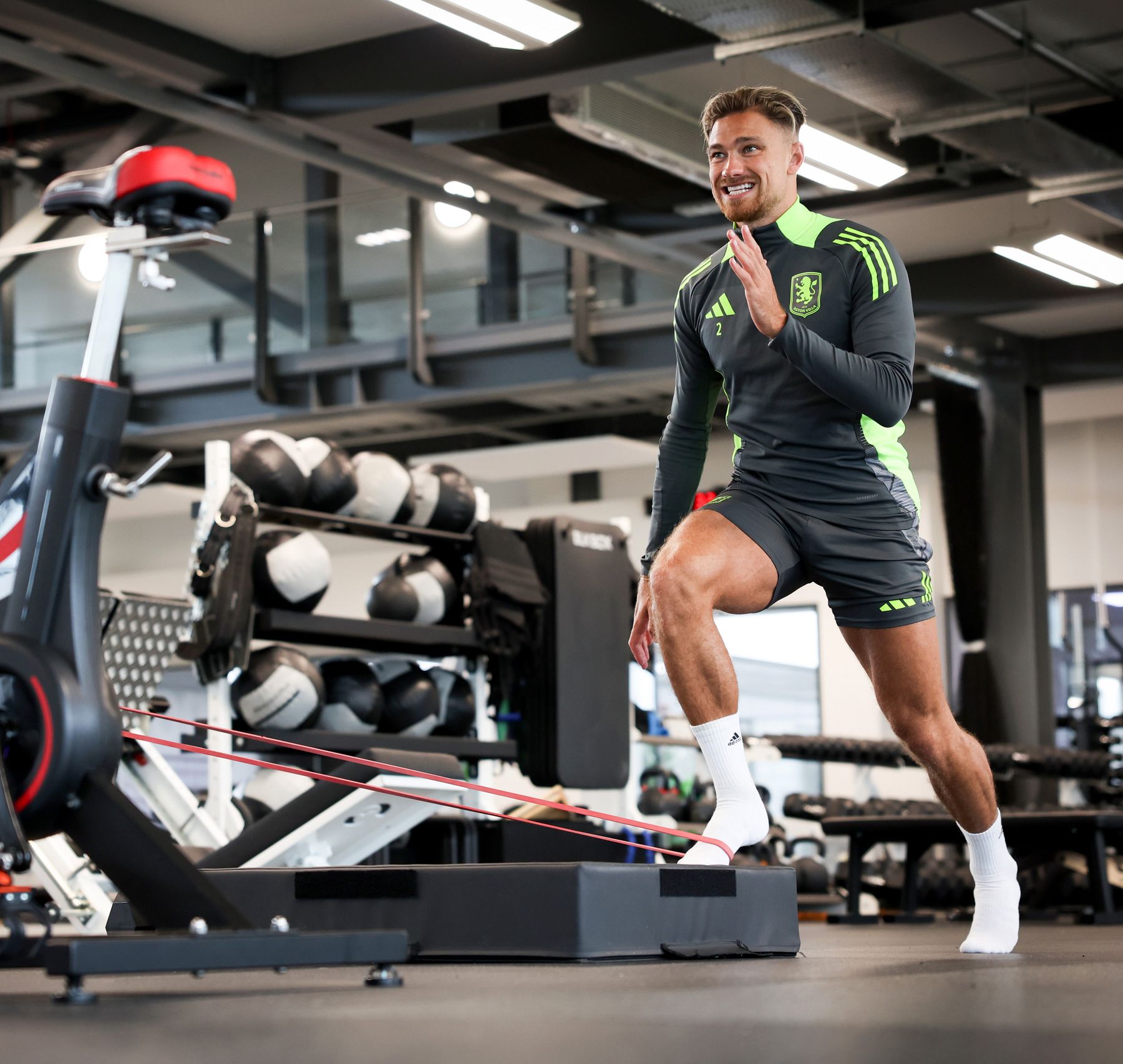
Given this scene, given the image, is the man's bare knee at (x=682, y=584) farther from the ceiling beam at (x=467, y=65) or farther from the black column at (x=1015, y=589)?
the black column at (x=1015, y=589)

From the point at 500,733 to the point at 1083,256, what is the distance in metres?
4.42

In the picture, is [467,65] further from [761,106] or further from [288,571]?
[761,106]

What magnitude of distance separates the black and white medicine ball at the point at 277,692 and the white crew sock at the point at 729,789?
260 centimetres

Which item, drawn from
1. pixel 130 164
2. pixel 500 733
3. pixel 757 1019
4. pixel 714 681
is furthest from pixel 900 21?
pixel 757 1019

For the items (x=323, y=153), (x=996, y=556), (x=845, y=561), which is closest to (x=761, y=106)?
(x=845, y=561)

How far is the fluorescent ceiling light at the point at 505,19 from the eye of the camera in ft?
17.9

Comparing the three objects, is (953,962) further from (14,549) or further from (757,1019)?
(14,549)

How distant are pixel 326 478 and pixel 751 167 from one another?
270 centimetres

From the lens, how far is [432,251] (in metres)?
9.85

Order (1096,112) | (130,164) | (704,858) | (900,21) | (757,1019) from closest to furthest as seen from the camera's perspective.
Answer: (757,1019) < (130,164) < (704,858) < (900,21) < (1096,112)

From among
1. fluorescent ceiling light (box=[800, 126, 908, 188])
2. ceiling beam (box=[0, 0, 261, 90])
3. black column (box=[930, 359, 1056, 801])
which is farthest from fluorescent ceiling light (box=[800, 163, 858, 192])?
black column (box=[930, 359, 1056, 801])

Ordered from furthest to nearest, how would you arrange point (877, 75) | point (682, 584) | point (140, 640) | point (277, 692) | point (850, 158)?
point (850, 158) → point (877, 75) → point (277, 692) → point (140, 640) → point (682, 584)

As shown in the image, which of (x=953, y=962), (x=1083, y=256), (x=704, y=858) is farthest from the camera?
(x=1083, y=256)

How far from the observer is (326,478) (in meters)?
5.20
